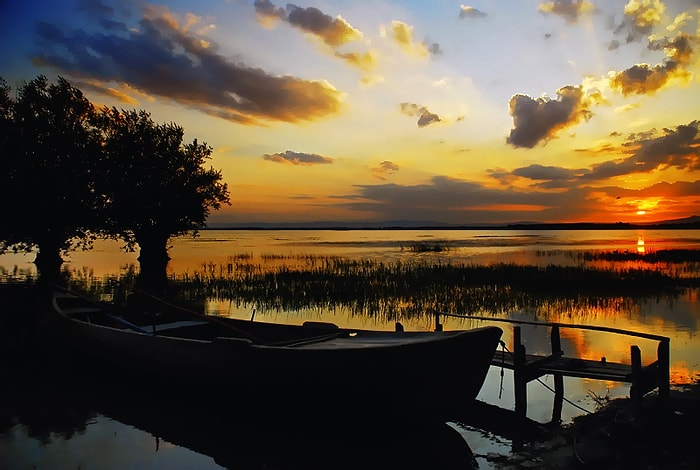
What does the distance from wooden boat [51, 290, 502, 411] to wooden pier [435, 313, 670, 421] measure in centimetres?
161

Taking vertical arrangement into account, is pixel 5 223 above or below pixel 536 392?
above

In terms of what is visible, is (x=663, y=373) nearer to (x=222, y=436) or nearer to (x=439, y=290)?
(x=222, y=436)

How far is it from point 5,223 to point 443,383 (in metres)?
32.9

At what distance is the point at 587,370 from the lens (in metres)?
9.52

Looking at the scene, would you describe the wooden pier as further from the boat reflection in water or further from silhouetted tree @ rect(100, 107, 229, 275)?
silhouetted tree @ rect(100, 107, 229, 275)

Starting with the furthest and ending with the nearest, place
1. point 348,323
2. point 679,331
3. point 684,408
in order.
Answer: point 348,323 < point 679,331 < point 684,408

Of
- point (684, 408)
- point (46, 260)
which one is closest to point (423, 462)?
point (684, 408)

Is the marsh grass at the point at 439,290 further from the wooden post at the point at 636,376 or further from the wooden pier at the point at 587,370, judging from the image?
the wooden post at the point at 636,376

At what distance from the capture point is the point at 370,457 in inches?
293

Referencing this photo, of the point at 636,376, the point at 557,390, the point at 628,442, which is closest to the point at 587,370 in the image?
the point at 557,390

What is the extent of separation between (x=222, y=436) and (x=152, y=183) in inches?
1229

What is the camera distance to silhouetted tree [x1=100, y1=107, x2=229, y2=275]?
3538 centimetres

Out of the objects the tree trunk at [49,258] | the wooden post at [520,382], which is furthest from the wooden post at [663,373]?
the tree trunk at [49,258]

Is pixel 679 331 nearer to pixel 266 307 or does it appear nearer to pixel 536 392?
pixel 536 392
